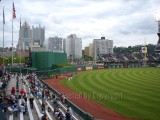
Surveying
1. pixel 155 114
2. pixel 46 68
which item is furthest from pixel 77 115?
pixel 46 68

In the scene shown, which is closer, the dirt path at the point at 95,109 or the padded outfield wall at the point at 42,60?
the dirt path at the point at 95,109

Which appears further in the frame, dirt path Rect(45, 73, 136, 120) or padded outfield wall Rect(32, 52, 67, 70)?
padded outfield wall Rect(32, 52, 67, 70)

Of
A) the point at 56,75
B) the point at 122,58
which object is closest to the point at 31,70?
the point at 56,75

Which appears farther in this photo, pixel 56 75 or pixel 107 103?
pixel 56 75

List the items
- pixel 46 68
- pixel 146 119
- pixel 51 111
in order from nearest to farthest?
pixel 146 119
pixel 51 111
pixel 46 68

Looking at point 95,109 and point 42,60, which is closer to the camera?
point 95,109

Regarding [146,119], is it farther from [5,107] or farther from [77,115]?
[5,107]

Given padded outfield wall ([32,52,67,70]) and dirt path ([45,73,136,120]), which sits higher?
padded outfield wall ([32,52,67,70])

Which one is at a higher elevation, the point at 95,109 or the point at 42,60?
the point at 42,60

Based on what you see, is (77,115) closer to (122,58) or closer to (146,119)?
(146,119)

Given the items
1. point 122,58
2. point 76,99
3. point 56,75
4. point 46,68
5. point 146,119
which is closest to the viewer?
point 146,119

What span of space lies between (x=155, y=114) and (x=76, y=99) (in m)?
12.1

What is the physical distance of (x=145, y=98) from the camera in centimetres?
3328

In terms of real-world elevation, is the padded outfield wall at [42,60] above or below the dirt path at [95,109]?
above
